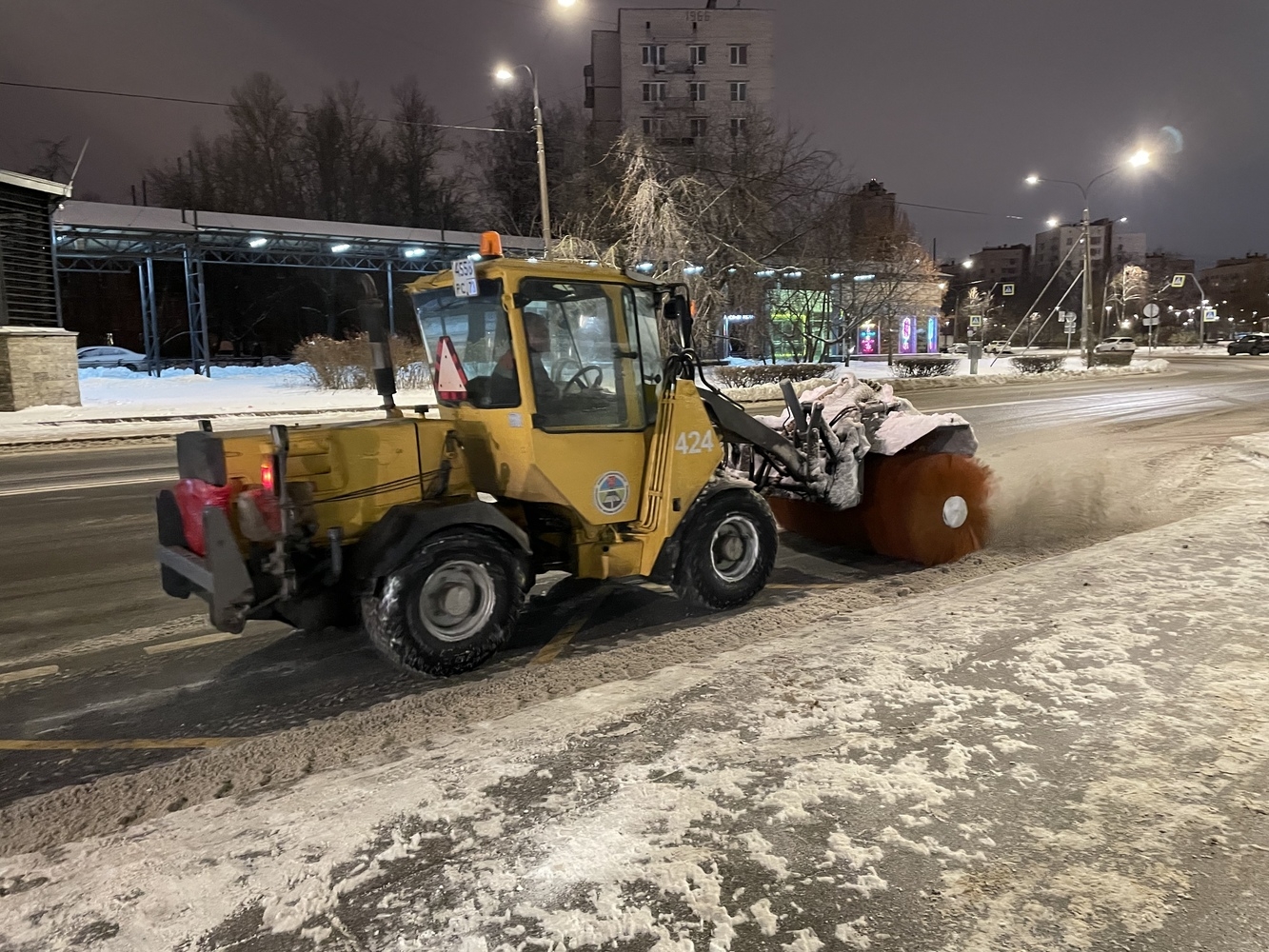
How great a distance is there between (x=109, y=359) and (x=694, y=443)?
4346cm

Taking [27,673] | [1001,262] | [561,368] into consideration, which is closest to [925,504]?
[561,368]

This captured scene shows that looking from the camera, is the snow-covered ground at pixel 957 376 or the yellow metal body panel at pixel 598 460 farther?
the snow-covered ground at pixel 957 376

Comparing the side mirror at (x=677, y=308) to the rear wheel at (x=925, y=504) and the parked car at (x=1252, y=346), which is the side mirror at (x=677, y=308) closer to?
the rear wheel at (x=925, y=504)

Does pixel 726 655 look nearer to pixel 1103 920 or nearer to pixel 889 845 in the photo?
pixel 889 845

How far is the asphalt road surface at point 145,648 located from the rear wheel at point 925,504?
0.29 m

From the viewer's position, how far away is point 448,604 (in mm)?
4738

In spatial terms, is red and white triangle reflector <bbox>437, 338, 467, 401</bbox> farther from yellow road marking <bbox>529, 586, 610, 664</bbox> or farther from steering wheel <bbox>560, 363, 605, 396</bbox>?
yellow road marking <bbox>529, 586, 610, 664</bbox>

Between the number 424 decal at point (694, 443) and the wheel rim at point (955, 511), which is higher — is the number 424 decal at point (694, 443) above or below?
above

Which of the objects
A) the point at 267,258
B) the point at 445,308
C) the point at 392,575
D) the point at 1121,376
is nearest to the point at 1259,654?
the point at 392,575

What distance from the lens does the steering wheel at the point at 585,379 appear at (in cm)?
515

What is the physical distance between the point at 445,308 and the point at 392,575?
1.79 metres

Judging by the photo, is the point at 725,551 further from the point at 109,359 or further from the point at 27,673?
the point at 109,359

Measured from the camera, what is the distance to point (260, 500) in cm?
433

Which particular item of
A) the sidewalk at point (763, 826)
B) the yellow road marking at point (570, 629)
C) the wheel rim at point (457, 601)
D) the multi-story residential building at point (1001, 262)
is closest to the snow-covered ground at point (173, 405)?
the yellow road marking at point (570, 629)
